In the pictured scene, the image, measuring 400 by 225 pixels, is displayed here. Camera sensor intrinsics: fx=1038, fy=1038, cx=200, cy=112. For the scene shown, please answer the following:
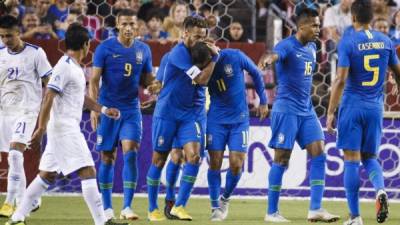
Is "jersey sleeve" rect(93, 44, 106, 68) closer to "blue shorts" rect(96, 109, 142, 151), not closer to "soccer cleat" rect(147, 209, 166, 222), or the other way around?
"blue shorts" rect(96, 109, 142, 151)

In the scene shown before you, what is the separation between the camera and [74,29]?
8.91 meters

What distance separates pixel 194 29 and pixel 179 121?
1.01 m

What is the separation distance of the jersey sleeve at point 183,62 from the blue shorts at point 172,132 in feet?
1.94

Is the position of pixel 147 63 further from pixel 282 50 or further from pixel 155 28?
pixel 155 28

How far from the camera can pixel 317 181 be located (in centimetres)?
1070

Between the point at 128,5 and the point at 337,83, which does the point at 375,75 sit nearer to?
the point at 337,83

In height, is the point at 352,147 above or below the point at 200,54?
below

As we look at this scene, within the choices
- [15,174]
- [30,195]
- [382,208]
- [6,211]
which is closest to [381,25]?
[382,208]

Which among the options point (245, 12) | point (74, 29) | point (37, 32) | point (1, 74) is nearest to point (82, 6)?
point (37, 32)

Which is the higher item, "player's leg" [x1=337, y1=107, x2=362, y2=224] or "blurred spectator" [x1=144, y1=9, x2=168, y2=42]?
"blurred spectator" [x1=144, y1=9, x2=168, y2=42]

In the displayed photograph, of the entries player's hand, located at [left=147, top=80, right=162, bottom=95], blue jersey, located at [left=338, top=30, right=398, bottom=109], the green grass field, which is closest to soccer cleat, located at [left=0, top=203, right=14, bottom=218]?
the green grass field

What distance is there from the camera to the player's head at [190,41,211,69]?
10.5 m

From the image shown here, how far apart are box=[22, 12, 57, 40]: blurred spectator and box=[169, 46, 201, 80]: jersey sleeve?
4.23 meters

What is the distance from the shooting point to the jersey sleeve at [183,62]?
412 inches
